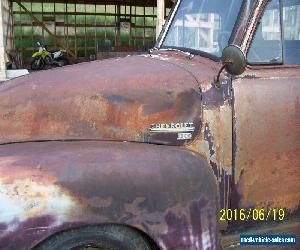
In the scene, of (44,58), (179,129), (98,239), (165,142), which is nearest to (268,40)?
(179,129)

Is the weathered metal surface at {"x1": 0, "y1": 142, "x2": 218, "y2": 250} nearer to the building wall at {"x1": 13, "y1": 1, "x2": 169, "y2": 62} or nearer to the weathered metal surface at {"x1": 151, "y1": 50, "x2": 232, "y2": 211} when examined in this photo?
the weathered metal surface at {"x1": 151, "y1": 50, "x2": 232, "y2": 211}

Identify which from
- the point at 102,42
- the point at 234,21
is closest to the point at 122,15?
the point at 102,42

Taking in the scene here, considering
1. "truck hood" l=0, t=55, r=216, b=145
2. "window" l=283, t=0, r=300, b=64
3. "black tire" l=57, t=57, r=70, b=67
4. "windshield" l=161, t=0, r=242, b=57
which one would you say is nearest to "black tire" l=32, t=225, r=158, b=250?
"truck hood" l=0, t=55, r=216, b=145

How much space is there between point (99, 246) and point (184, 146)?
803mm

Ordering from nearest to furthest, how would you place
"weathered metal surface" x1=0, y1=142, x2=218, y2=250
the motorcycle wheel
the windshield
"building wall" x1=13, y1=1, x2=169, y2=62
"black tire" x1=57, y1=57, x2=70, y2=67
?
"weathered metal surface" x1=0, y1=142, x2=218, y2=250 < the windshield < the motorcycle wheel < "black tire" x1=57, y1=57, x2=70, y2=67 < "building wall" x1=13, y1=1, x2=169, y2=62

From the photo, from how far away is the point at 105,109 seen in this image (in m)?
2.95

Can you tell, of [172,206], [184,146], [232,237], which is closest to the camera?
[172,206]

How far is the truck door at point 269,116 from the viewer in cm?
314

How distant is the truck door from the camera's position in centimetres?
314

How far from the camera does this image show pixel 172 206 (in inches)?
110

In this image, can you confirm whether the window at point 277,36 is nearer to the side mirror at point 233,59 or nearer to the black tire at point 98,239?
the side mirror at point 233,59

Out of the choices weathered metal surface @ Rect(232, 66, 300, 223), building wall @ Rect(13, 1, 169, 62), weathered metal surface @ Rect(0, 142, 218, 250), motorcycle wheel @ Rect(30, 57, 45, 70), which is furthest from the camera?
building wall @ Rect(13, 1, 169, 62)

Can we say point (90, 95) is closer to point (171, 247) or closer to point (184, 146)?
point (184, 146)

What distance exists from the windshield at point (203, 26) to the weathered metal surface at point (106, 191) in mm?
875
